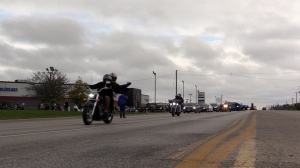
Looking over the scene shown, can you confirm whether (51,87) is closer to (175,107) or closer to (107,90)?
(175,107)

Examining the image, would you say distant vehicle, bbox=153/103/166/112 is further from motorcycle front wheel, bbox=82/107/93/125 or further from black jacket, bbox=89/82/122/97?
motorcycle front wheel, bbox=82/107/93/125

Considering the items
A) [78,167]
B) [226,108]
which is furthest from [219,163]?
[226,108]

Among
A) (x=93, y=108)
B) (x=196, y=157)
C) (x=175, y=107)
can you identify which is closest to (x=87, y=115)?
(x=93, y=108)

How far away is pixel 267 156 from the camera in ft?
22.1

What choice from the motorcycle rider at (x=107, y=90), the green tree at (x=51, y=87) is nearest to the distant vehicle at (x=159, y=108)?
the green tree at (x=51, y=87)

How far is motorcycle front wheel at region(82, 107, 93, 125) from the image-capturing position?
14719 mm

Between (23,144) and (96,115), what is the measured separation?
6824 mm

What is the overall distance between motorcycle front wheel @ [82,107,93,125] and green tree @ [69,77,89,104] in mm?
64227

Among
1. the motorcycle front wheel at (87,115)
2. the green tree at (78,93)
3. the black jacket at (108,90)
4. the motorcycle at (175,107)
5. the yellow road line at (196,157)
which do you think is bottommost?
the yellow road line at (196,157)

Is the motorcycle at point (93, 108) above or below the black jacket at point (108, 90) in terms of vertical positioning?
below

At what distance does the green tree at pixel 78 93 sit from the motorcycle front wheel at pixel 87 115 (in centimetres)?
6423

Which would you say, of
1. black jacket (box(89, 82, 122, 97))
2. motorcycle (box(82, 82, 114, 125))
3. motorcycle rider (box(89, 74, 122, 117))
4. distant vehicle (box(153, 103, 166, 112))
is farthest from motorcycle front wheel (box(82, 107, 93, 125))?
distant vehicle (box(153, 103, 166, 112))

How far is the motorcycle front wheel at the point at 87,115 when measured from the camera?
48.3 ft

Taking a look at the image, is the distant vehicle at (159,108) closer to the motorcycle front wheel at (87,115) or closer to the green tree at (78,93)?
the green tree at (78,93)
